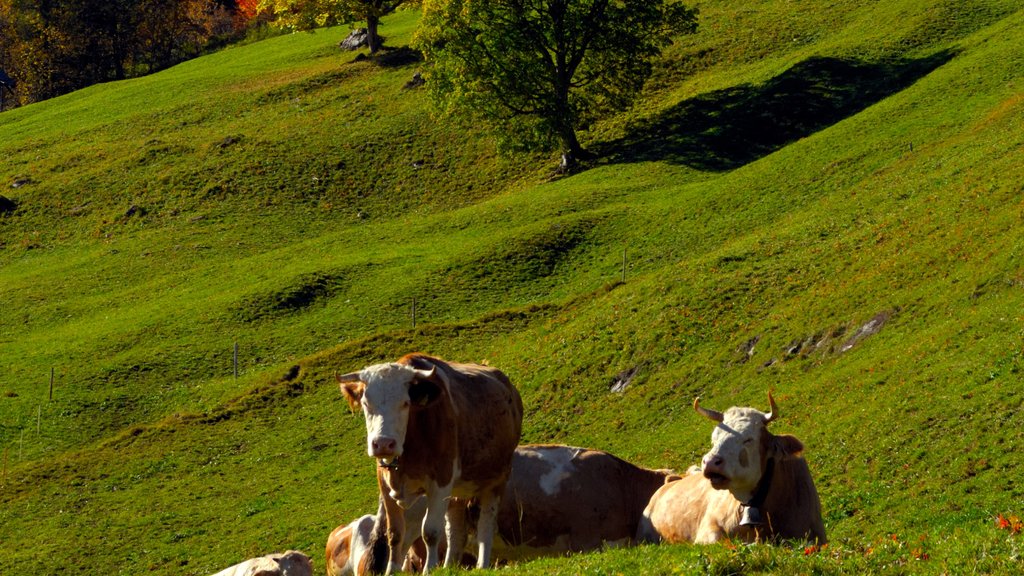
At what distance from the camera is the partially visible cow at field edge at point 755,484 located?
16297 millimetres

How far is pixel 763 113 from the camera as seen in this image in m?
76.4

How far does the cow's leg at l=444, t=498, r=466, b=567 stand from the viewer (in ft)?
58.8

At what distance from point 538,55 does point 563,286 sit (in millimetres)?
24997

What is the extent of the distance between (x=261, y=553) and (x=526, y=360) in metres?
14.7

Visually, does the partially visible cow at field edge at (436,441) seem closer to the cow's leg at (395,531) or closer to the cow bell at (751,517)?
the cow's leg at (395,531)

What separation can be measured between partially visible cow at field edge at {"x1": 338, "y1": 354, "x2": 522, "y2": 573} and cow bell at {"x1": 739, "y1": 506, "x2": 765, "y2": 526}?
368 centimetres

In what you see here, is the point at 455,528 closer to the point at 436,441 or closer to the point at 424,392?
the point at 436,441

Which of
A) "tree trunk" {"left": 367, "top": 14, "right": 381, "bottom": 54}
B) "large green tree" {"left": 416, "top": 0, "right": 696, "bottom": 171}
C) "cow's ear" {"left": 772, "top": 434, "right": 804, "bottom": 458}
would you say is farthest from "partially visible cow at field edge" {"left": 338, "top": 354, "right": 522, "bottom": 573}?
"tree trunk" {"left": 367, "top": 14, "right": 381, "bottom": 54}

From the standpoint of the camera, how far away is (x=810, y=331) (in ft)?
123

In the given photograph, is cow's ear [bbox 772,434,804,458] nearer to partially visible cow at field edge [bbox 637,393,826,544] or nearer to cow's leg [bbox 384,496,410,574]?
partially visible cow at field edge [bbox 637,393,826,544]

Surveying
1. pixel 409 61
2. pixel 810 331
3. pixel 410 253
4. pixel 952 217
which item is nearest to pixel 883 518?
pixel 810 331

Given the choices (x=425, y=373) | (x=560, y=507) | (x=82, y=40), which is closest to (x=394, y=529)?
(x=425, y=373)

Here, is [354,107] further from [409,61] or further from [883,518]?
[883,518]

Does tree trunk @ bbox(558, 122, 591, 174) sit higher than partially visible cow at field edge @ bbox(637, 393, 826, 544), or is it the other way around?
partially visible cow at field edge @ bbox(637, 393, 826, 544)
